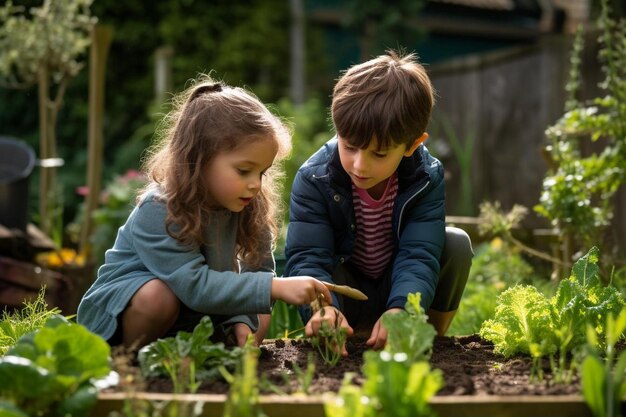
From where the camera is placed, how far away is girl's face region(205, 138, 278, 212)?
2.56 metres

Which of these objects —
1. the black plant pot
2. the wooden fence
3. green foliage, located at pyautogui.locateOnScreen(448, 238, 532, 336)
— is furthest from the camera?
the wooden fence

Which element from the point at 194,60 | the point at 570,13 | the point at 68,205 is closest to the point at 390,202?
the point at 68,205

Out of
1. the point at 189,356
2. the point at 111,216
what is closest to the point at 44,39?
the point at 111,216

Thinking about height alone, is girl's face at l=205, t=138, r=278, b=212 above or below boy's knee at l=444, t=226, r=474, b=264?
above

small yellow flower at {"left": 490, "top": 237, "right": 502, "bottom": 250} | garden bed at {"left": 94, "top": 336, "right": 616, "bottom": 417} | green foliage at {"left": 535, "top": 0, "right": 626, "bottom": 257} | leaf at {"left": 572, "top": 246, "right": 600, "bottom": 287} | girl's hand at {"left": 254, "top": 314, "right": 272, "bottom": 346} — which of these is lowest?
girl's hand at {"left": 254, "top": 314, "right": 272, "bottom": 346}

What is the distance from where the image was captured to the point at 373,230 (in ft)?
9.95

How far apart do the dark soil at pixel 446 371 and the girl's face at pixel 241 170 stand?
44cm

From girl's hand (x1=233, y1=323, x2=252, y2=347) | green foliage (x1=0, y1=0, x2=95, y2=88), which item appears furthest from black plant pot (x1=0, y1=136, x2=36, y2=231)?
girl's hand (x1=233, y1=323, x2=252, y2=347)

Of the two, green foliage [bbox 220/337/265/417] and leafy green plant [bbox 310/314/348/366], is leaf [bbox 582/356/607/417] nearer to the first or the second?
green foliage [bbox 220/337/265/417]

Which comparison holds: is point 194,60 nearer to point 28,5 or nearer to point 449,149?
point 28,5

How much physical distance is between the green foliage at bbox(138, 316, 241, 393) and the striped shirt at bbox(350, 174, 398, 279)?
3.05 ft

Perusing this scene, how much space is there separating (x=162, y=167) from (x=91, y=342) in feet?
2.83

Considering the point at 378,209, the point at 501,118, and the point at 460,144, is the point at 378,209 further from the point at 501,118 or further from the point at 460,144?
the point at 460,144

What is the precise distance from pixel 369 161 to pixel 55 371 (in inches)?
43.8
